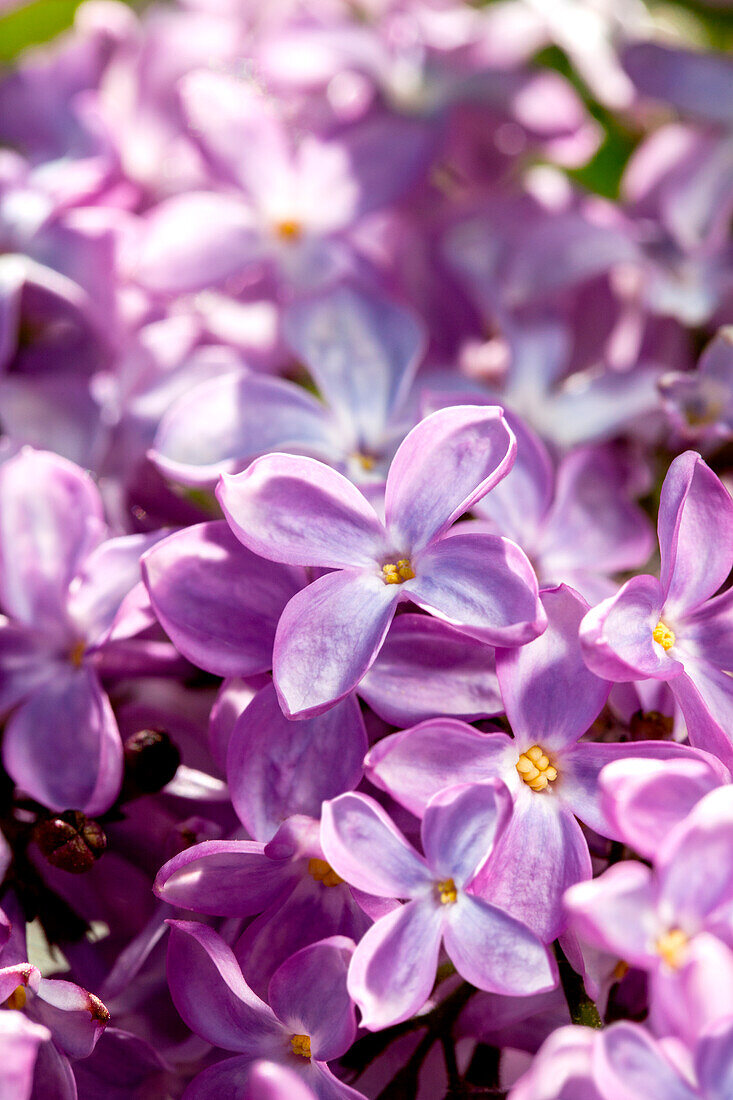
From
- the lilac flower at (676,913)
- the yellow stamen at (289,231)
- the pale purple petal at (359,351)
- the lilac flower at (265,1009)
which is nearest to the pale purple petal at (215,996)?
the lilac flower at (265,1009)

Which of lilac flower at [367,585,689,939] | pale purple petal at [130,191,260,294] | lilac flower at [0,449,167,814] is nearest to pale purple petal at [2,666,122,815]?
lilac flower at [0,449,167,814]

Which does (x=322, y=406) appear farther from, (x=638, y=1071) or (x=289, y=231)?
(x=638, y=1071)

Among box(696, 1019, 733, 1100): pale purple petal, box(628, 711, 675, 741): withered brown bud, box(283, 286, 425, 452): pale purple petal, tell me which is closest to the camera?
box(696, 1019, 733, 1100): pale purple petal

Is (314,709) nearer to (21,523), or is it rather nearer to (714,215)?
(21,523)

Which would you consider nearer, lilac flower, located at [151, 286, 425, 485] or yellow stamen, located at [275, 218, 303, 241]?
lilac flower, located at [151, 286, 425, 485]

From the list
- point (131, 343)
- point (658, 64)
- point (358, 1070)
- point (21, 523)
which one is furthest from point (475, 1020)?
point (658, 64)

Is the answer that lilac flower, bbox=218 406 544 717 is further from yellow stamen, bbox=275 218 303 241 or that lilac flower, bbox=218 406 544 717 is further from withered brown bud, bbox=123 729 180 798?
yellow stamen, bbox=275 218 303 241
